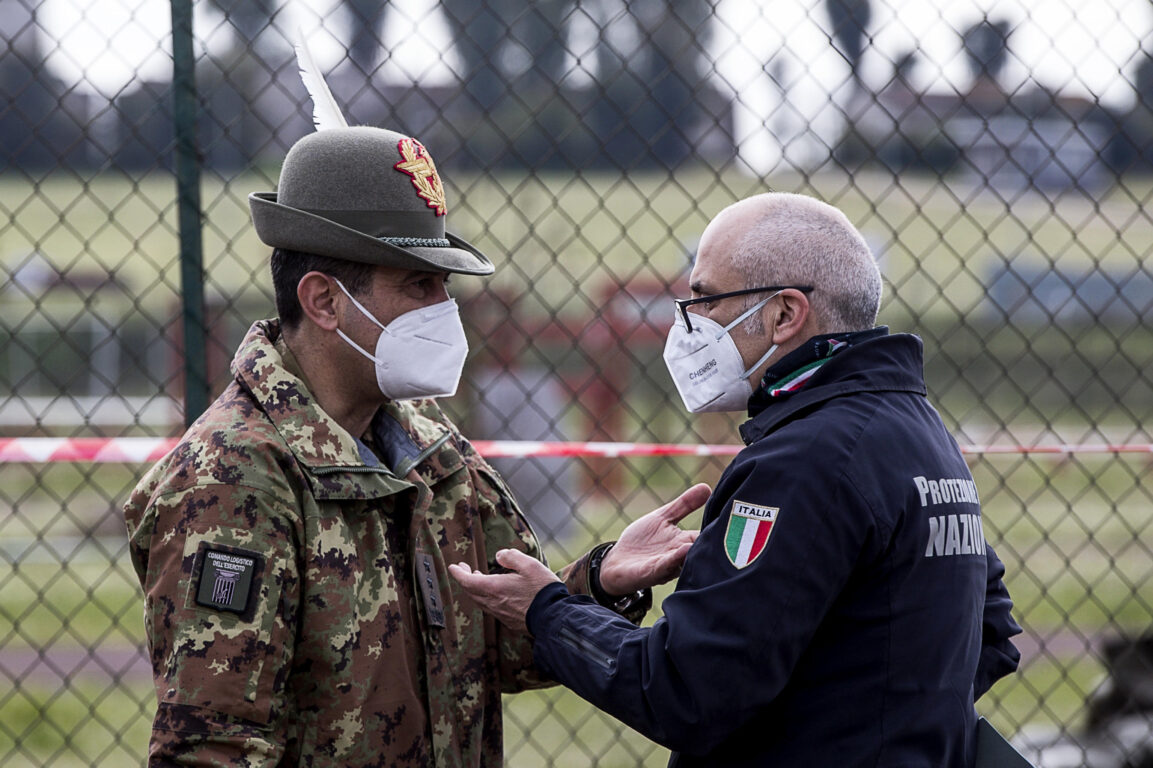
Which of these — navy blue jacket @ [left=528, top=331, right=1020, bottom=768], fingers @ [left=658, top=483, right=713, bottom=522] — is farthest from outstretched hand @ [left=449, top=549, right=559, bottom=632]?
fingers @ [left=658, top=483, right=713, bottom=522]

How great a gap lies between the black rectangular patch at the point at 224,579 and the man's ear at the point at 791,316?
3.30 feet

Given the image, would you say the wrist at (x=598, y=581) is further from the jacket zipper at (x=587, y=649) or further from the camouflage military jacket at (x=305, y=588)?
the jacket zipper at (x=587, y=649)

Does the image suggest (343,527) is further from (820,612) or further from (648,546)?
(820,612)

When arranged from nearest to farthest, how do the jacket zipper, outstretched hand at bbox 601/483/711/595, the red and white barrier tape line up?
1. the jacket zipper
2. outstretched hand at bbox 601/483/711/595
3. the red and white barrier tape

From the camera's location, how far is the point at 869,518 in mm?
1749

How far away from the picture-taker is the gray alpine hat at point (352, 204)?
2.05m

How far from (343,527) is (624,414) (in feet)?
41.3

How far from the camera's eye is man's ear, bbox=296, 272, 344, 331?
2113 mm

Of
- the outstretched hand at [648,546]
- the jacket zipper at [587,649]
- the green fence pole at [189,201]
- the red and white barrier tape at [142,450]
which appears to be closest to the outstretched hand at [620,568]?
the outstretched hand at [648,546]

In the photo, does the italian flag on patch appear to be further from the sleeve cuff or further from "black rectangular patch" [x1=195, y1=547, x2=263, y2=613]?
"black rectangular patch" [x1=195, y1=547, x2=263, y2=613]

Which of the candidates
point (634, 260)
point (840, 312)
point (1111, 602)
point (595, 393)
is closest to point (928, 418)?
point (840, 312)

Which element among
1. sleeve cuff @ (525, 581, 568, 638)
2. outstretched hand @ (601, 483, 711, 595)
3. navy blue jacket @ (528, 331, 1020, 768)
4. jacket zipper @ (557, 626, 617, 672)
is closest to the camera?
navy blue jacket @ (528, 331, 1020, 768)

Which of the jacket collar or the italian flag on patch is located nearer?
the italian flag on patch

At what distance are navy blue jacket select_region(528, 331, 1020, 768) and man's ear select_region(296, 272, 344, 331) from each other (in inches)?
27.9
